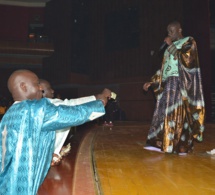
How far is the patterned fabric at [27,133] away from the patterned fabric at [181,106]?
1902 millimetres

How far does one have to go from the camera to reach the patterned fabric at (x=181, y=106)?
292 centimetres

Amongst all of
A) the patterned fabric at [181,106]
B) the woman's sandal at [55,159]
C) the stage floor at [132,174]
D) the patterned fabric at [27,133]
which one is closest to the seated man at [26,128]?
the patterned fabric at [27,133]

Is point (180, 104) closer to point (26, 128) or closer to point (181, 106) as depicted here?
point (181, 106)

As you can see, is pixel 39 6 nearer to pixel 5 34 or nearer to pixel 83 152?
pixel 5 34

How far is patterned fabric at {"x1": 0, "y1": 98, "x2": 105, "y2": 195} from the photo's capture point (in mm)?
1153

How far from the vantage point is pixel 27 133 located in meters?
1.17

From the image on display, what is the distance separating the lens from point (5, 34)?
12133 millimetres

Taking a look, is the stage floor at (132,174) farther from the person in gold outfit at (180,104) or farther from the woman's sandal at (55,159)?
the person in gold outfit at (180,104)

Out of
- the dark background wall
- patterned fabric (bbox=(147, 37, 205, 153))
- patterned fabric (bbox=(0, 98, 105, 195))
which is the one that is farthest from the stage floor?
the dark background wall

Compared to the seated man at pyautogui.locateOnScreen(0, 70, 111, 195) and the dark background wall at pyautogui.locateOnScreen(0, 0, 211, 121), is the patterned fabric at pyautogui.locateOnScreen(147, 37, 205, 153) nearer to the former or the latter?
the seated man at pyautogui.locateOnScreen(0, 70, 111, 195)

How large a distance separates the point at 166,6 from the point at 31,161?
30.3ft

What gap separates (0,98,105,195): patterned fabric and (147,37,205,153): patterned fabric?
190 centimetres

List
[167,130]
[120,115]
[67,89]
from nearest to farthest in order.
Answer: [167,130]
[120,115]
[67,89]

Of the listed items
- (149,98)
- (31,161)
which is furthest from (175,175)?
(149,98)
